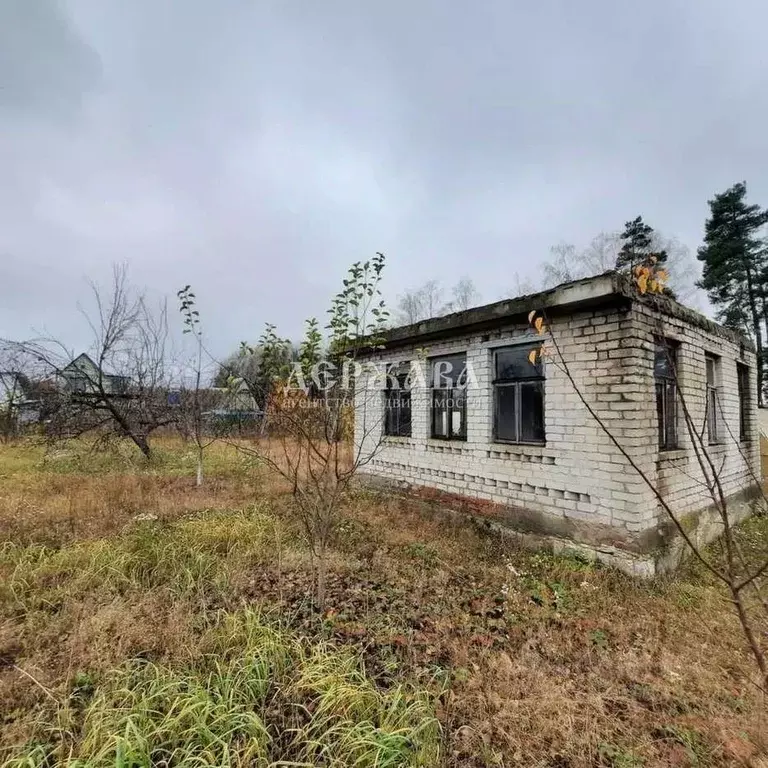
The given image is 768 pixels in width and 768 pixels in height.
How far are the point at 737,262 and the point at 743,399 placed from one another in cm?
1684

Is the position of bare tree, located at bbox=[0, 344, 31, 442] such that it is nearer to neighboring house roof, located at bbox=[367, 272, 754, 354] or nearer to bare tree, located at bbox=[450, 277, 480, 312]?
neighboring house roof, located at bbox=[367, 272, 754, 354]

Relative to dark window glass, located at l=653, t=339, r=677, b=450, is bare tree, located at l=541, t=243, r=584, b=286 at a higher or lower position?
higher

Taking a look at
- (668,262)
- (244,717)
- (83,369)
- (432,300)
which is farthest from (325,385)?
(432,300)

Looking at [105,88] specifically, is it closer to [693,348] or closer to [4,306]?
[693,348]

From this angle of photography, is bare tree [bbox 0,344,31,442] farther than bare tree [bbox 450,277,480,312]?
No

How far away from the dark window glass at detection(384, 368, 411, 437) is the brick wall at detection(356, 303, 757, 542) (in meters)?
0.97

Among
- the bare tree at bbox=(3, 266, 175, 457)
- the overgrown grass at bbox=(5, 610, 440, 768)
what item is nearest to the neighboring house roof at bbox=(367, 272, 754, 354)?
the overgrown grass at bbox=(5, 610, 440, 768)

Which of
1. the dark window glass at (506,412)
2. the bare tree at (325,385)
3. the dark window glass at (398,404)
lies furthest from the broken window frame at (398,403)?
Result: the bare tree at (325,385)

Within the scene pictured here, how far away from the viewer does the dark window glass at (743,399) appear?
7453 mm

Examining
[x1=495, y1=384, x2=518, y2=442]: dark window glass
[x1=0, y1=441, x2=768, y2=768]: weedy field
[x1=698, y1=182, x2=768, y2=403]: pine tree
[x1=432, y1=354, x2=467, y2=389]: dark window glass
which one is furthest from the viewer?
[x1=698, y1=182, x2=768, y2=403]: pine tree

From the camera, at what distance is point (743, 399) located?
24.7ft

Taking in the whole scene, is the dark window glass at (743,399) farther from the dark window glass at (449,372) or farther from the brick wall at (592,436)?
the dark window glass at (449,372)

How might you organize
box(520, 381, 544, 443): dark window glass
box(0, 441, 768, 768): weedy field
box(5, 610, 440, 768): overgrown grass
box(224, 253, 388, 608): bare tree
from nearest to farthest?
box(5, 610, 440, 768): overgrown grass, box(0, 441, 768, 768): weedy field, box(224, 253, 388, 608): bare tree, box(520, 381, 544, 443): dark window glass

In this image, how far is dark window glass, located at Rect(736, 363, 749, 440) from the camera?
24.5 ft
